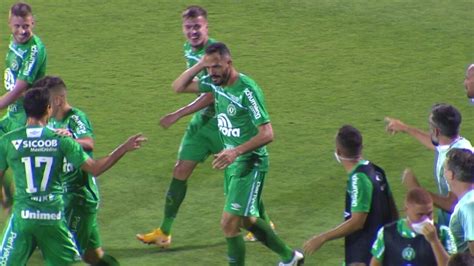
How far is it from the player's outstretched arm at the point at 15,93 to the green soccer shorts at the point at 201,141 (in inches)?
66.5

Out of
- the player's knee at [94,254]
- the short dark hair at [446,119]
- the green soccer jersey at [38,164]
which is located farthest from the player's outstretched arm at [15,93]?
the short dark hair at [446,119]

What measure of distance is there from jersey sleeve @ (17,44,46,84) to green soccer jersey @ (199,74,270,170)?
7.50ft

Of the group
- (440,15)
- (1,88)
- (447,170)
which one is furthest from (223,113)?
(440,15)

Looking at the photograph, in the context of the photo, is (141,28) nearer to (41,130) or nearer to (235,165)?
(235,165)

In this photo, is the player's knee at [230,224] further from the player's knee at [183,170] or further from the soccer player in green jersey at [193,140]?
the player's knee at [183,170]

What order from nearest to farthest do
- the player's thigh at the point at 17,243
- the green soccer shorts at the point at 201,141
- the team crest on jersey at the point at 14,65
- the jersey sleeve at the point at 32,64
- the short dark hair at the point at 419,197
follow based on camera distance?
the short dark hair at the point at 419,197 < the player's thigh at the point at 17,243 < the green soccer shorts at the point at 201,141 < the jersey sleeve at the point at 32,64 < the team crest on jersey at the point at 14,65

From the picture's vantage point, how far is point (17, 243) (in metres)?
9.15

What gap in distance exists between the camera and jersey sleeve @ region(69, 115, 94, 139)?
32.9ft

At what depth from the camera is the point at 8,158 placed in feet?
30.0

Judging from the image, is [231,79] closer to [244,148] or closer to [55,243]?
[244,148]

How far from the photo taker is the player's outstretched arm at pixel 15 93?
11.7m

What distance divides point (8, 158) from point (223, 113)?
80.3 inches

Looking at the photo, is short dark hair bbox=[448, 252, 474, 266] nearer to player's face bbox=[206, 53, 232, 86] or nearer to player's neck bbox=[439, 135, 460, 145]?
player's neck bbox=[439, 135, 460, 145]

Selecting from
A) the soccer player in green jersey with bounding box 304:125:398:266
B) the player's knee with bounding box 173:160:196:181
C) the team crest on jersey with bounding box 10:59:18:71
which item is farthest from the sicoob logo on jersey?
the team crest on jersey with bounding box 10:59:18:71
